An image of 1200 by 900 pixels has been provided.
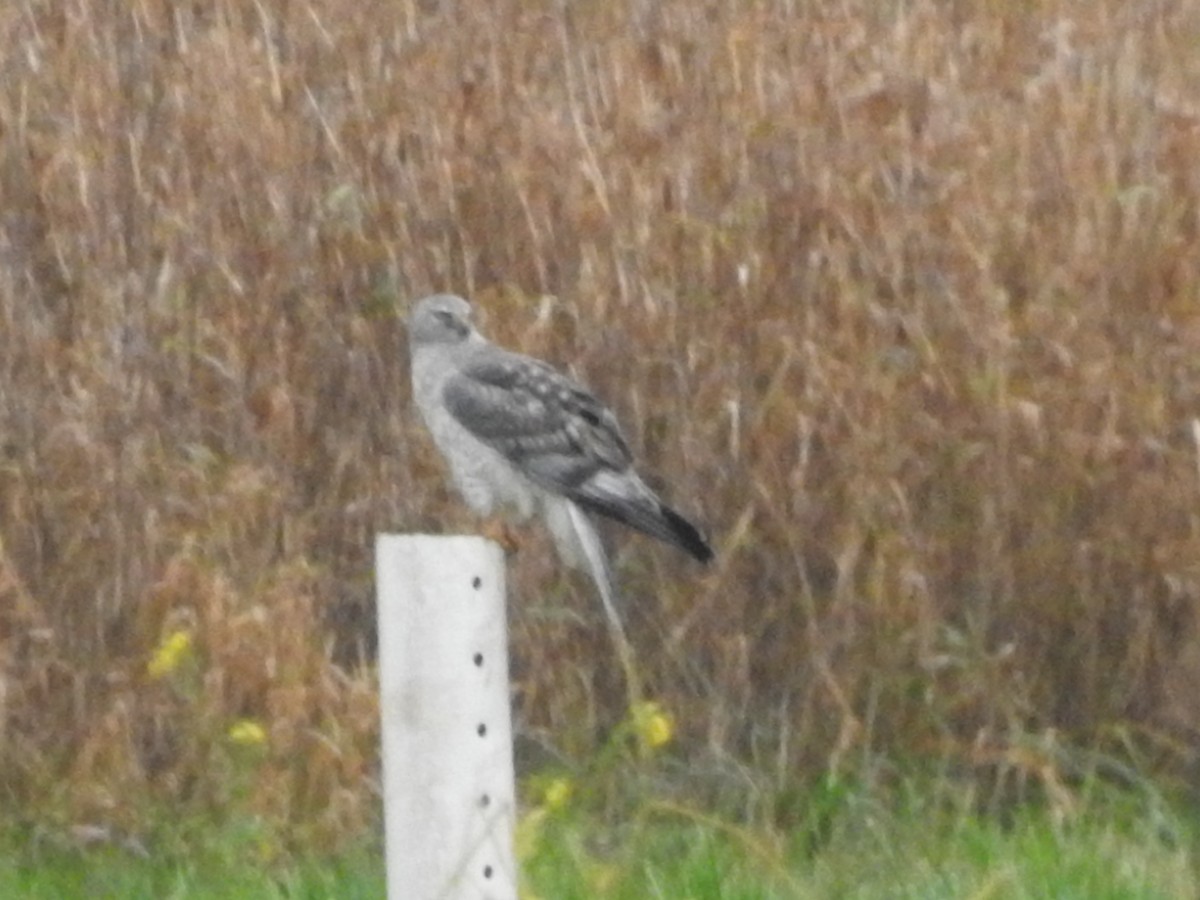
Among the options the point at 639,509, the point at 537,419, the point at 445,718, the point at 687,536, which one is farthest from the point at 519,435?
the point at 445,718

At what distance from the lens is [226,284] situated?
7.30 meters

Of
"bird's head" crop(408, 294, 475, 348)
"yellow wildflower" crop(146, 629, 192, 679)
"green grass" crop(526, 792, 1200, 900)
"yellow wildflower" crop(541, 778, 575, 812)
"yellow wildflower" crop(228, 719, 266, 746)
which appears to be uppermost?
"bird's head" crop(408, 294, 475, 348)

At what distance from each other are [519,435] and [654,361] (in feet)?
1.29

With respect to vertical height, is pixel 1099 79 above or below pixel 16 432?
above

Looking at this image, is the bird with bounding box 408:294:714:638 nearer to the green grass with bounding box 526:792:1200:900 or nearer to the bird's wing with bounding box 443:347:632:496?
the bird's wing with bounding box 443:347:632:496

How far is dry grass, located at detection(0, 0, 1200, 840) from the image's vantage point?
6293 mm

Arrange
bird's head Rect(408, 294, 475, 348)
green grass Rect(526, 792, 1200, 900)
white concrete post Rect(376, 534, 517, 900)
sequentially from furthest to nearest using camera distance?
1. bird's head Rect(408, 294, 475, 348)
2. green grass Rect(526, 792, 1200, 900)
3. white concrete post Rect(376, 534, 517, 900)

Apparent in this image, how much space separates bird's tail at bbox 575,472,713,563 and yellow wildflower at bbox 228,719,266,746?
0.98 metres

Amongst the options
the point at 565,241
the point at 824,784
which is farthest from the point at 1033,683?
the point at 565,241

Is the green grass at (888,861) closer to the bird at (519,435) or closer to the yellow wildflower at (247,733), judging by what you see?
the yellow wildflower at (247,733)

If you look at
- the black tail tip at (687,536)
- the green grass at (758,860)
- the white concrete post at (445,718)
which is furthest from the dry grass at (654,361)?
the white concrete post at (445,718)

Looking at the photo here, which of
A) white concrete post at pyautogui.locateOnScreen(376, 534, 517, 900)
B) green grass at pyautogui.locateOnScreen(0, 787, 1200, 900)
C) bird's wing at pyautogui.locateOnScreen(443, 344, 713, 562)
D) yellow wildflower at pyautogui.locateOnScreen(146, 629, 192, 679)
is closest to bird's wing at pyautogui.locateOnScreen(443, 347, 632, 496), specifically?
bird's wing at pyautogui.locateOnScreen(443, 344, 713, 562)

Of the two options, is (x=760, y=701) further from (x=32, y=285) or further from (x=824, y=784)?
(x=32, y=285)

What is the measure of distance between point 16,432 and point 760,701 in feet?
6.47
